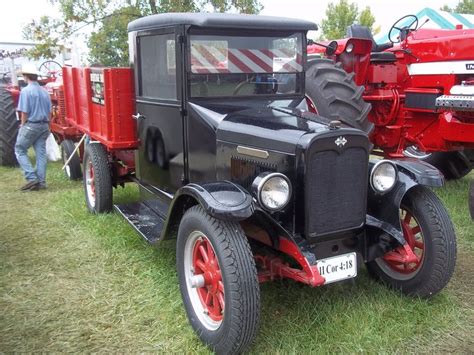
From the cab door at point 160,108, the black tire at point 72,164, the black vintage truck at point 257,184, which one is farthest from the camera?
the black tire at point 72,164

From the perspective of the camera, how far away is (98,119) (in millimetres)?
4828

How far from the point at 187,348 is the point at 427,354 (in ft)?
4.50

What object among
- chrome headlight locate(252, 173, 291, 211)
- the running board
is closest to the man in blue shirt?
the running board

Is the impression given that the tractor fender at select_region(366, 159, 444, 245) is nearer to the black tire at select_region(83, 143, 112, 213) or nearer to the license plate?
the license plate

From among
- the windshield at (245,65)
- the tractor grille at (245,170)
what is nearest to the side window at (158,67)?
the windshield at (245,65)

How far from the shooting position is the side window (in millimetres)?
3479

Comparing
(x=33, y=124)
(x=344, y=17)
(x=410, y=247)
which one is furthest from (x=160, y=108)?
(x=344, y=17)

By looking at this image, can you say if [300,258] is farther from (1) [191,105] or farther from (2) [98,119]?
(2) [98,119]

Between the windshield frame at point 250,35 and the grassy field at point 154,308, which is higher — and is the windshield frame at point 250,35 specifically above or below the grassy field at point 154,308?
above

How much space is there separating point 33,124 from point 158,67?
127 inches

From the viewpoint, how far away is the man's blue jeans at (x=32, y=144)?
20.5 feet

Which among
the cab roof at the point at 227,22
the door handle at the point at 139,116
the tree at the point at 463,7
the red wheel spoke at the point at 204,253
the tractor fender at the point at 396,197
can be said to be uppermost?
the tree at the point at 463,7

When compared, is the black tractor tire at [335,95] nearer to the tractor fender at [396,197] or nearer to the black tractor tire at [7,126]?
the tractor fender at [396,197]

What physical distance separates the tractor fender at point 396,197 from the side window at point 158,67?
159 centimetres
